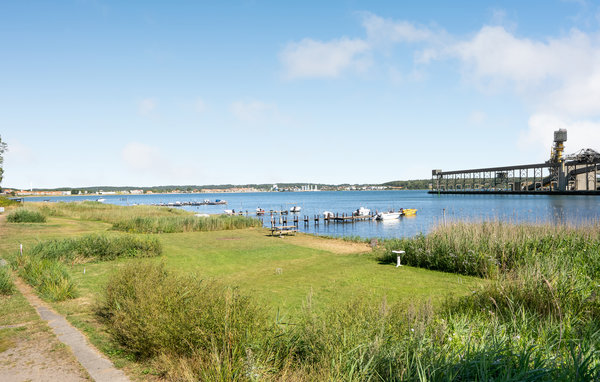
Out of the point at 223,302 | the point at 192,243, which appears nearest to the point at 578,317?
the point at 223,302

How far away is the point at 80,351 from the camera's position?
20.3 ft

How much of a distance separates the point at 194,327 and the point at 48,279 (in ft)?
24.9

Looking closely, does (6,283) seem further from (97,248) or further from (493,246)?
(493,246)

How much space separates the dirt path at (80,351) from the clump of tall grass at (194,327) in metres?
0.51

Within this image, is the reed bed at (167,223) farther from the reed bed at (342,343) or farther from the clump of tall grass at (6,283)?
the reed bed at (342,343)

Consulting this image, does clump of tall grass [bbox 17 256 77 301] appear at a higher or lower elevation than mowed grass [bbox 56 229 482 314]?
higher

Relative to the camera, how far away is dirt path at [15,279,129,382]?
5.31m

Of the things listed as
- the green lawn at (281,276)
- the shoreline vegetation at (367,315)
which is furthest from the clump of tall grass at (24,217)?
the shoreline vegetation at (367,315)

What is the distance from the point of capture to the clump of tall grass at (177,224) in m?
30.4

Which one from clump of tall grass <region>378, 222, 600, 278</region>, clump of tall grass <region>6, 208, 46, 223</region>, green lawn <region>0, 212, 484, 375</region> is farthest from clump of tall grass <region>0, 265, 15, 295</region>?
clump of tall grass <region>6, 208, 46, 223</region>

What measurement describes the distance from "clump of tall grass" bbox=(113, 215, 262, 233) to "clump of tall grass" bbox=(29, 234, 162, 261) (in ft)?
39.5

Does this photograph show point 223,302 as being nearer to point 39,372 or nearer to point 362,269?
point 39,372

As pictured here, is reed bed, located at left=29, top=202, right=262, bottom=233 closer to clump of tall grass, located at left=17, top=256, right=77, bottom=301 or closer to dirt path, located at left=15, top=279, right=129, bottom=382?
clump of tall grass, located at left=17, top=256, right=77, bottom=301

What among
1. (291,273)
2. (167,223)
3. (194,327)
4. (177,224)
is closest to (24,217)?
(167,223)
